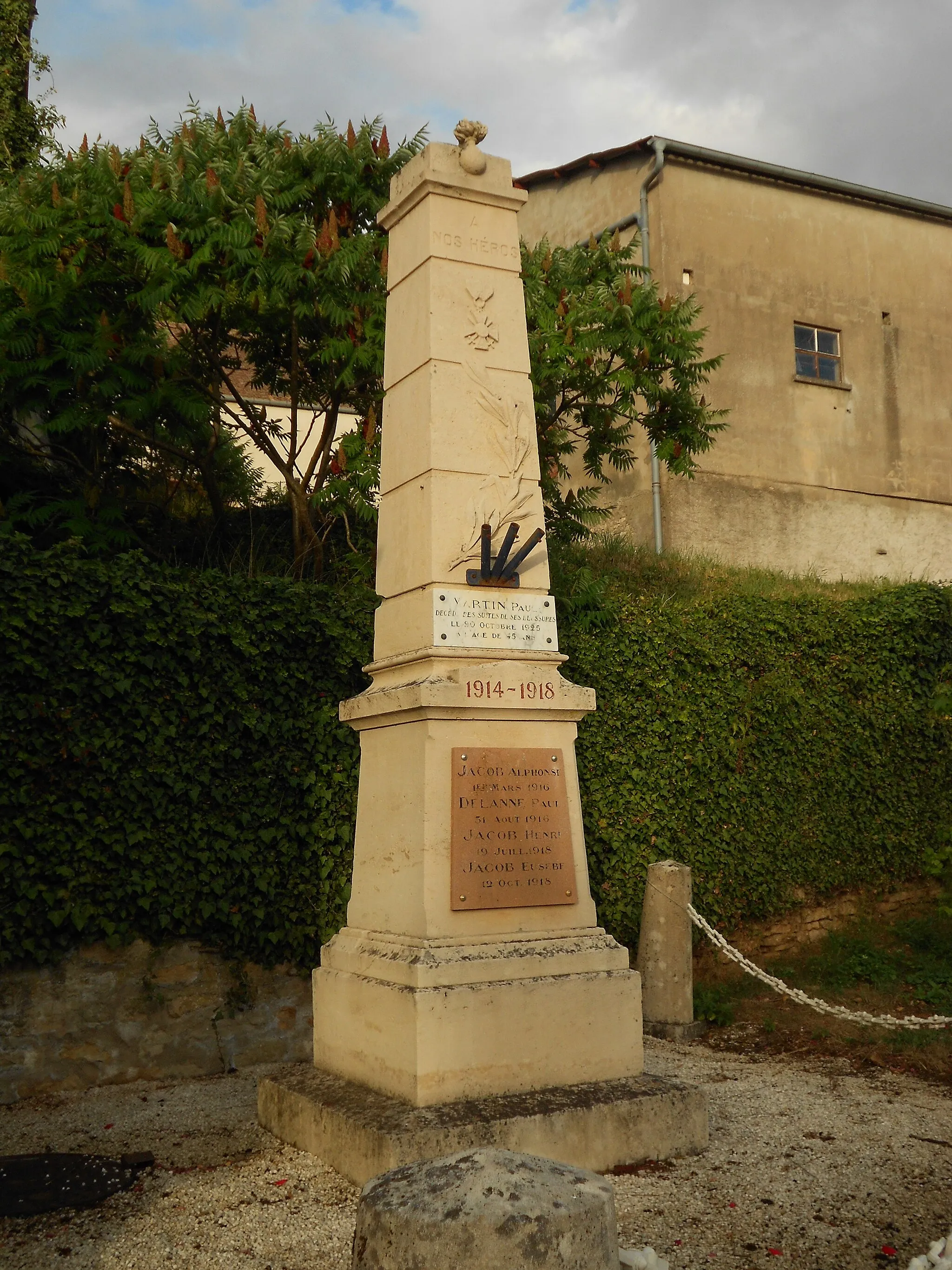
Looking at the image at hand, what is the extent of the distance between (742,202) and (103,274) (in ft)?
34.4

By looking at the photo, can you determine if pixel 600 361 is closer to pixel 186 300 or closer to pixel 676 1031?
pixel 186 300

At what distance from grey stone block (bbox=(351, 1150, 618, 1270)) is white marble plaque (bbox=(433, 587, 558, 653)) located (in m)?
2.79

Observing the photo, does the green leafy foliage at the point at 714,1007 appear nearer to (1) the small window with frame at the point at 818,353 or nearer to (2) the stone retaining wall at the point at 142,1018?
(2) the stone retaining wall at the point at 142,1018

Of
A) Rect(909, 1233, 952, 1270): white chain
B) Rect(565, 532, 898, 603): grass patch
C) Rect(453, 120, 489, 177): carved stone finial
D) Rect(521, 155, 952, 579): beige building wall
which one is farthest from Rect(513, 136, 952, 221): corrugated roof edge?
Rect(909, 1233, 952, 1270): white chain

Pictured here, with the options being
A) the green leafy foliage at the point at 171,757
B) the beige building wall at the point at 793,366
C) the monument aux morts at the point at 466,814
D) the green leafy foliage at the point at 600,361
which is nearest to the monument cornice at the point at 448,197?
the monument aux morts at the point at 466,814

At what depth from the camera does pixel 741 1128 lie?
5254 mm

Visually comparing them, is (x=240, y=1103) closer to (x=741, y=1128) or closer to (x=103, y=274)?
(x=741, y=1128)

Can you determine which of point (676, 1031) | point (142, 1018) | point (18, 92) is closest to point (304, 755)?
point (142, 1018)

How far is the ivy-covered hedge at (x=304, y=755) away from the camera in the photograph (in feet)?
21.6

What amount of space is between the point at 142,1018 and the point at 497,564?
376 cm

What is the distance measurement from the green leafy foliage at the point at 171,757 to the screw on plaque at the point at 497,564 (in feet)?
8.25

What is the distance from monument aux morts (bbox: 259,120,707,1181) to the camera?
4562mm

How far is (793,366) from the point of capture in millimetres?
16406

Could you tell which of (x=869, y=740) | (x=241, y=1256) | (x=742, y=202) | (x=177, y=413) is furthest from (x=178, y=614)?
(x=742, y=202)
